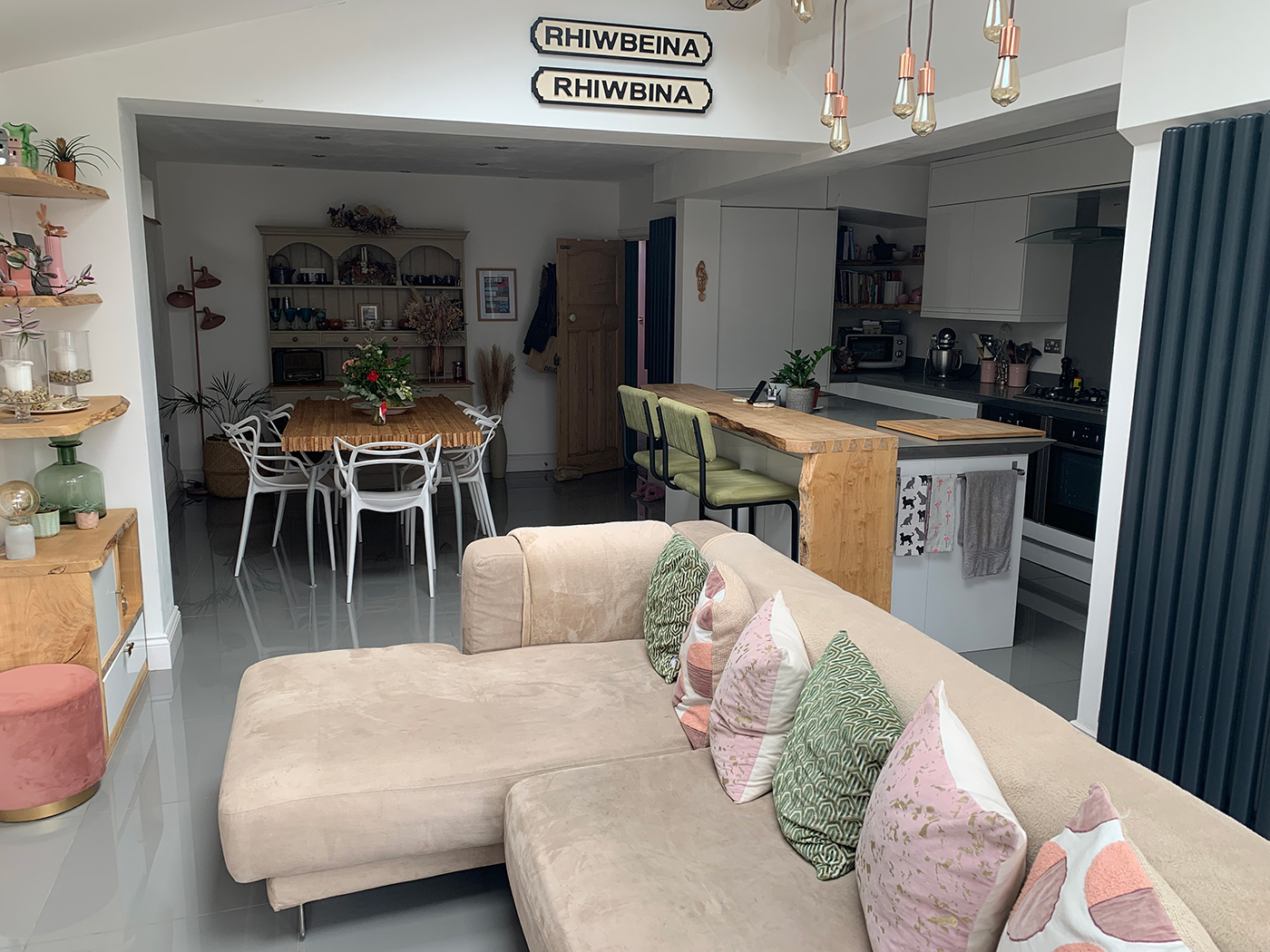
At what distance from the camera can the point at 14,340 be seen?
3137 millimetres

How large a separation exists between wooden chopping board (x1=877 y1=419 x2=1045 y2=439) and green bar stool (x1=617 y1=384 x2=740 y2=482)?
0.88 meters

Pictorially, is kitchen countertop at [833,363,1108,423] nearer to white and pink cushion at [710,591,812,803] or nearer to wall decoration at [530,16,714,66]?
wall decoration at [530,16,714,66]

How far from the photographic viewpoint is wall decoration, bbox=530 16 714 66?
A: 12.6 ft

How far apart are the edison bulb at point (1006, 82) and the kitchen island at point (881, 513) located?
1.90 m

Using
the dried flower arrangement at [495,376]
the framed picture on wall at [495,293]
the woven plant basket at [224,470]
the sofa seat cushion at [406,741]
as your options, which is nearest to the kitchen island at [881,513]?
the sofa seat cushion at [406,741]

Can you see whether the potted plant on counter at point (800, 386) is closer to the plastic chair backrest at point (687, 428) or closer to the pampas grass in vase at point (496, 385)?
the plastic chair backrest at point (687, 428)

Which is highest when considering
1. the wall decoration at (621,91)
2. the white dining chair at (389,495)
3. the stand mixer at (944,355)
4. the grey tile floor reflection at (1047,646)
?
the wall decoration at (621,91)

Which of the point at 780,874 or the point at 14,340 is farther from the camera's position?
the point at 14,340

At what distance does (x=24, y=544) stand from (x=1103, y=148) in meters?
5.46

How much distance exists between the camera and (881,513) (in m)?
3.96

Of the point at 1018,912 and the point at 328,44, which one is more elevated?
the point at 328,44

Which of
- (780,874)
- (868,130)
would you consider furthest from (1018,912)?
(868,130)

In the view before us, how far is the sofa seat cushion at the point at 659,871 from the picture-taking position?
1.71 meters

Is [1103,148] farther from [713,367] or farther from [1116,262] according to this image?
[713,367]
